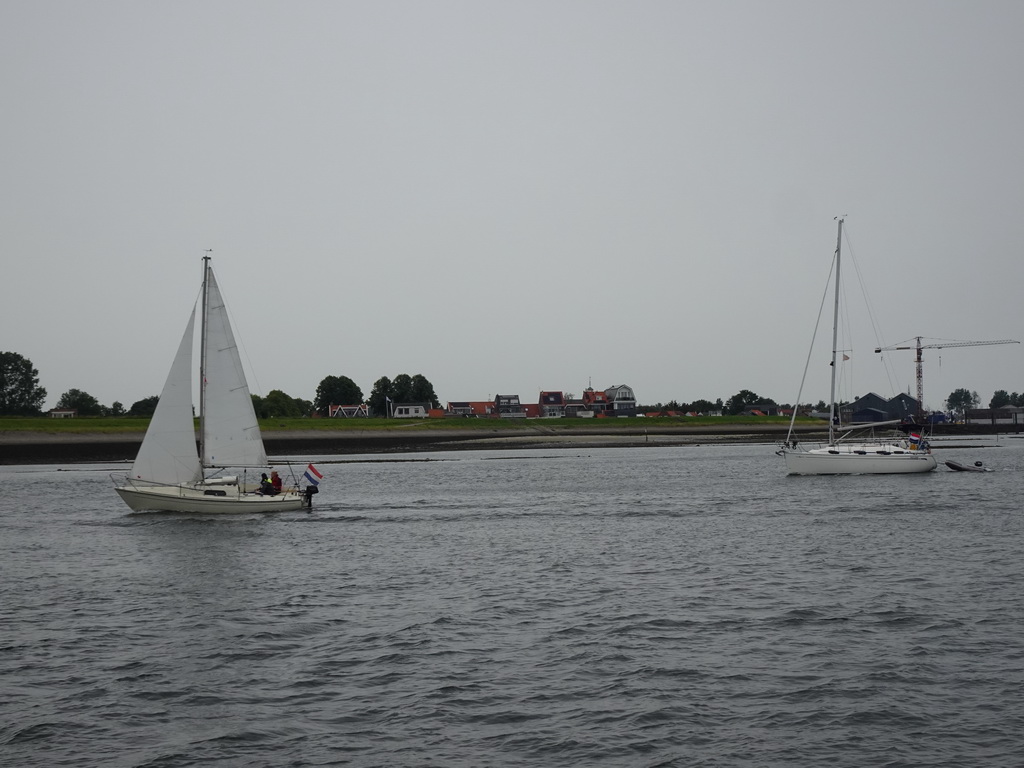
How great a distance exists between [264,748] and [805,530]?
31.5m

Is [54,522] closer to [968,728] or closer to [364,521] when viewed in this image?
[364,521]

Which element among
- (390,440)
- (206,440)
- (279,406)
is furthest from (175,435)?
(279,406)

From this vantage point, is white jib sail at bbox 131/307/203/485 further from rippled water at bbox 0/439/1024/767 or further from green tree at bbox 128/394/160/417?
green tree at bbox 128/394/160/417

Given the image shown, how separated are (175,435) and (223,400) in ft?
11.7

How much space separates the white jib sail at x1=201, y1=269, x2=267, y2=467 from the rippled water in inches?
245

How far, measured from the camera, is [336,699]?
1727 cm

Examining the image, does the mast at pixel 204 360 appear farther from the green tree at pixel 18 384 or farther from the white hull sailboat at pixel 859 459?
the green tree at pixel 18 384

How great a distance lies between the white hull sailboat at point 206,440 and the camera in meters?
49.1

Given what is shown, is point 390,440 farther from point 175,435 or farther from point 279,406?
point 175,435

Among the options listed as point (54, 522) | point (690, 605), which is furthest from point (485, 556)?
point (54, 522)

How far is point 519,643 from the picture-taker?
21250mm

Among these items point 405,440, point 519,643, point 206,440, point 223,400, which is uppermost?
point 223,400

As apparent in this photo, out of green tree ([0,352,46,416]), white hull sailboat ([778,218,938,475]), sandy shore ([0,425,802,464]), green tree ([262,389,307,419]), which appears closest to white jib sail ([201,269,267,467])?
white hull sailboat ([778,218,938,475])

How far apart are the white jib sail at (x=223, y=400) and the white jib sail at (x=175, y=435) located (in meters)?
1.44
